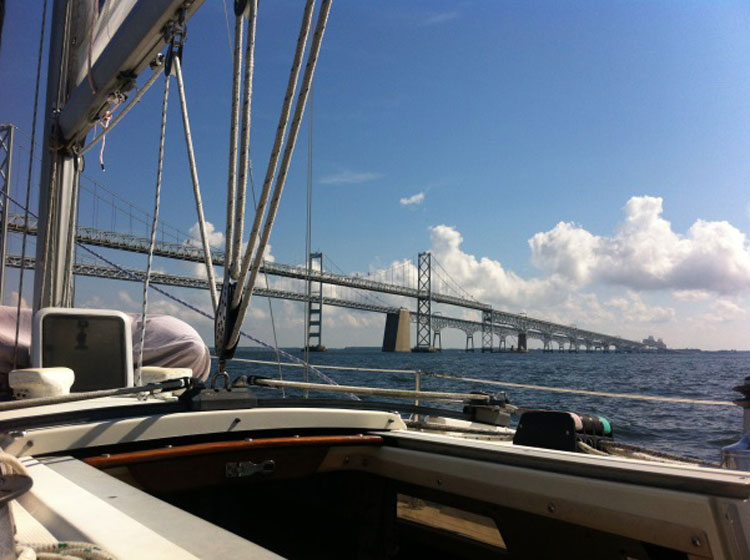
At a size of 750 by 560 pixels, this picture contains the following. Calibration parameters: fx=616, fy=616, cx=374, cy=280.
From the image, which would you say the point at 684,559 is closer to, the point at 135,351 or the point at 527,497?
the point at 527,497

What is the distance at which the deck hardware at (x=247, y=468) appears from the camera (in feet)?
5.97

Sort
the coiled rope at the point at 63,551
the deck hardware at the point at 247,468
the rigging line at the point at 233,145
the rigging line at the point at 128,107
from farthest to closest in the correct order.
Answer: the rigging line at the point at 128,107
the rigging line at the point at 233,145
the deck hardware at the point at 247,468
the coiled rope at the point at 63,551

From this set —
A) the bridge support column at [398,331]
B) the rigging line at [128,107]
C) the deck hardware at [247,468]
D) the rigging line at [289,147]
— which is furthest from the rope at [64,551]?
the bridge support column at [398,331]

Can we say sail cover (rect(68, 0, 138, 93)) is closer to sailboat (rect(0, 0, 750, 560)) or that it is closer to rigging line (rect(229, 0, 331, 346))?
sailboat (rect(0, 0, 750, 560))

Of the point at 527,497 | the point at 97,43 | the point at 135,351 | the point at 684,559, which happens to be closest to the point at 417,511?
the point at 527,497

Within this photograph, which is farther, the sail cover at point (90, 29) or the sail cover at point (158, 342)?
the sail cover at point (158, 342)

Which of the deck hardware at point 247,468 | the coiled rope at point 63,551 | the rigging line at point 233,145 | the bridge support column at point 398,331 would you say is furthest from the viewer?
the bridge support column at point 398,331

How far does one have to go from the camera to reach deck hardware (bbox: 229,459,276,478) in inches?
71.6

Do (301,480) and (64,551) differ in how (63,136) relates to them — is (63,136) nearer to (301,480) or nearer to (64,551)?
(301,480)

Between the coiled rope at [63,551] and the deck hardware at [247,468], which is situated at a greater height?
the coiled rope at [63,551]

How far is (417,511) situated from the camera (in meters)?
2.06

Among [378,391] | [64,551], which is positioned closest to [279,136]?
[378,391]

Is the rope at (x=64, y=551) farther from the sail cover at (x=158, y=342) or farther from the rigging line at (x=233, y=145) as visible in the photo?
the sail cover at (x=158, y=342)

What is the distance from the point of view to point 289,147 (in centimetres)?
191
